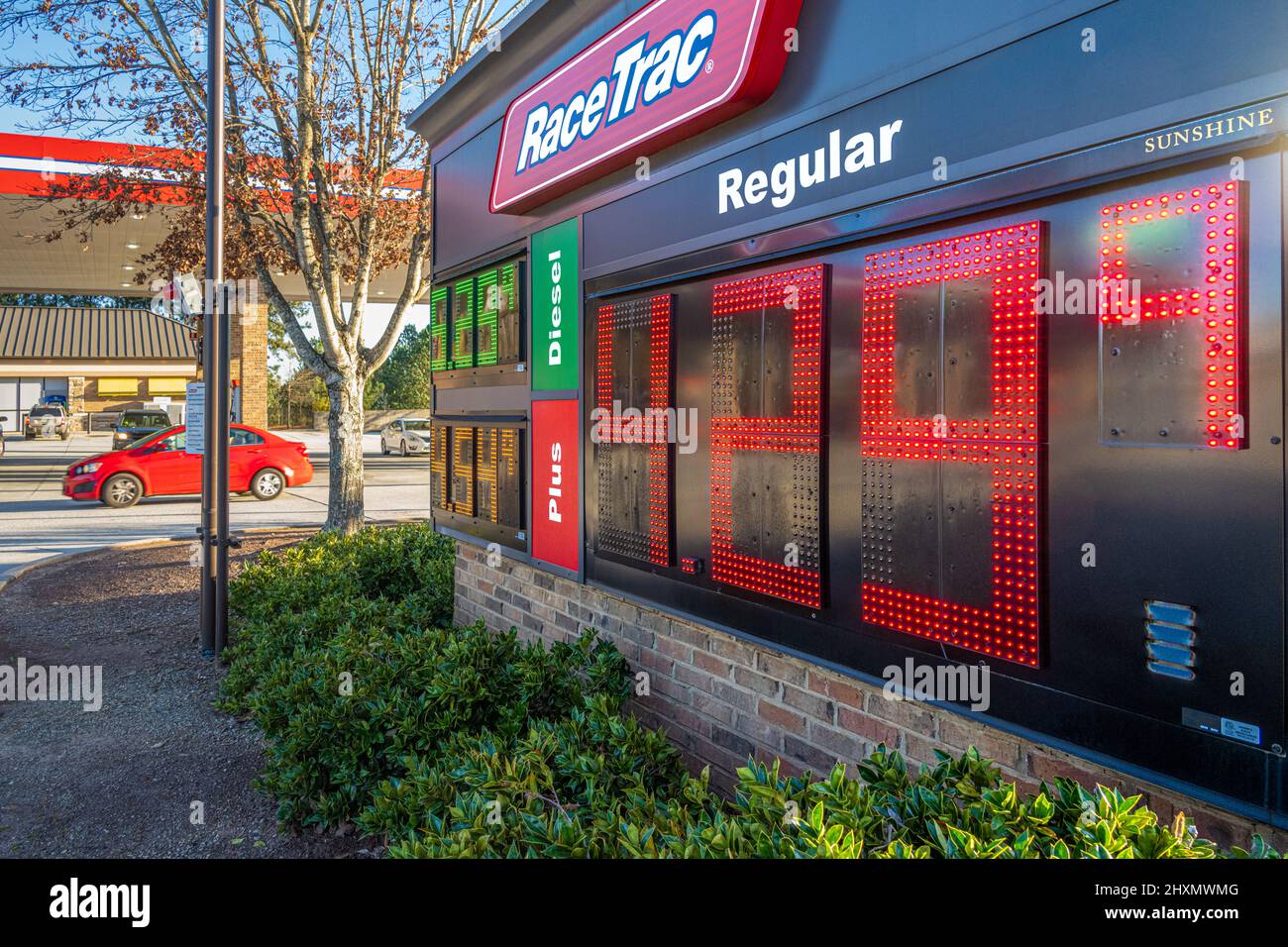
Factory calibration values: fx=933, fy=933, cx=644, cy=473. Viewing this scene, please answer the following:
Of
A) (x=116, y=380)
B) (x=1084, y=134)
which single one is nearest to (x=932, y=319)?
(x=1084, y=134)

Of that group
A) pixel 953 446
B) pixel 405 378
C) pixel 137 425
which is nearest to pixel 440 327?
pixel 953 446

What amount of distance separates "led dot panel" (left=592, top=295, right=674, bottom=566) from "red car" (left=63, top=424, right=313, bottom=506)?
46.5ft

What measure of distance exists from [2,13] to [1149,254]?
41.0ft

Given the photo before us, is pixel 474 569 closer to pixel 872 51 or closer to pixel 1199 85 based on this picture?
pixel 872 51

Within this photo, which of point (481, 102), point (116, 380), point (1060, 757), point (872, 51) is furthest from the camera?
point (116, 380)

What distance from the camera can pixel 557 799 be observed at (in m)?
3.59

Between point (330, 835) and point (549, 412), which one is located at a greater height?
point (549, 412)

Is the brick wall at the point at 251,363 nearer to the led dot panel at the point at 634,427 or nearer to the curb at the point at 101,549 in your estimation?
the curb at the point at 101,549

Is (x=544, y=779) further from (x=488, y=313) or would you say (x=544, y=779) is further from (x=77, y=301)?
(x=77, y=301)

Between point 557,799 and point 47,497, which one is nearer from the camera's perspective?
point 557,799

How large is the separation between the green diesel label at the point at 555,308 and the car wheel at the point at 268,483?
1485cm

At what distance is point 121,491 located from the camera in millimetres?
18125

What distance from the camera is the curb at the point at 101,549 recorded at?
1098cm

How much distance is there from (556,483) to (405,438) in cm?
3050
